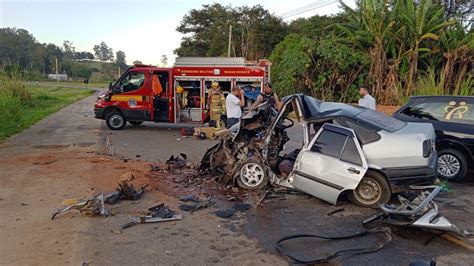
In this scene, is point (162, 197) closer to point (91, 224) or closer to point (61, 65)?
point (91, 224)

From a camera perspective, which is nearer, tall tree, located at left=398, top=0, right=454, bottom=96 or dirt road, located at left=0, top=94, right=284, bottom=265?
dirt road, located at left=0, top=94, right=284, bottom=265

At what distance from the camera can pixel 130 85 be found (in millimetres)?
16141

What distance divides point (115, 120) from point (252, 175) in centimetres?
1029

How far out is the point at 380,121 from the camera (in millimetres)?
6898

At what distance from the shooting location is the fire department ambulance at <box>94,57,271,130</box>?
1590 cm

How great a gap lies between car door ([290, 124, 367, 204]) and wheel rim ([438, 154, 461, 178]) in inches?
119

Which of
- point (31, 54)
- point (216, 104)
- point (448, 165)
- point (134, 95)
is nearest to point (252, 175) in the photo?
point (448, 165)

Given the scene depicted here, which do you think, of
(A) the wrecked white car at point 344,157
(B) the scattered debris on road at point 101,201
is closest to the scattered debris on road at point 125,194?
(B) the scattered debris on road at point 101,201

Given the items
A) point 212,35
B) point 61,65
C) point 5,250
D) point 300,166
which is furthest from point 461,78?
point 61,65

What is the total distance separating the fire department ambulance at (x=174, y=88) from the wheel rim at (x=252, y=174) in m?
8.78

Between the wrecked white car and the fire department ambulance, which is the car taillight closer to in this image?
the wrecked white car

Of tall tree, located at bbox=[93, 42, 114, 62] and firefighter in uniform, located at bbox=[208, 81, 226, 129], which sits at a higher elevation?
tall tree, located at bbox=[93, 42, 114, 62]

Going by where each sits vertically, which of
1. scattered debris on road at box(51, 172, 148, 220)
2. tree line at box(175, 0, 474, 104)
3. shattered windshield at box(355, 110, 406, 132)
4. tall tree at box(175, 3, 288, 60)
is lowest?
scattered debris on road at box(51, 172, 148, 220)

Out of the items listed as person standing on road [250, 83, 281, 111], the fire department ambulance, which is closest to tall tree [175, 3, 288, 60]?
the fire department ambulance
